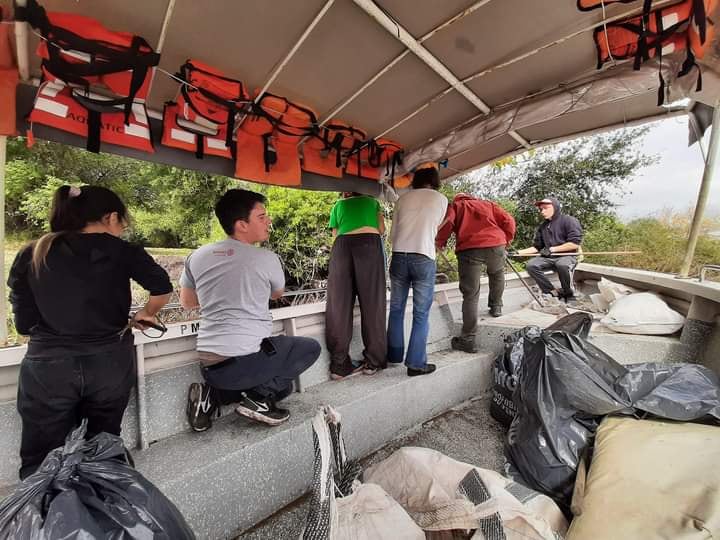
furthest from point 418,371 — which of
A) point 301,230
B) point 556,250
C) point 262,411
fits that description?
point 301,230

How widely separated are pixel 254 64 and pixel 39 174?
11.9 meters

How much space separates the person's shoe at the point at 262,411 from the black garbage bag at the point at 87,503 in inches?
33.7

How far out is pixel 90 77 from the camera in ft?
5.53

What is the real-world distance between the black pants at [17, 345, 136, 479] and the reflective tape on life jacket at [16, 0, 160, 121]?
1.31 m

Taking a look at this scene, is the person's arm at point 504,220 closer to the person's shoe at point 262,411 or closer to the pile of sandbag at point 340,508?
the person's shoe at point 262,411

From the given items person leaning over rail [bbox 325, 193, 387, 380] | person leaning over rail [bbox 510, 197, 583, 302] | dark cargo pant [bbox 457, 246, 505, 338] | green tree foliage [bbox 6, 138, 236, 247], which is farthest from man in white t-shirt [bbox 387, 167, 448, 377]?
green tree foliage [bbox 6, 138, 236, 247]

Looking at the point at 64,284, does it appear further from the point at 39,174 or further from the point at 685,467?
the point at 39,174

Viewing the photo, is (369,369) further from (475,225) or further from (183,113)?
(183,113)

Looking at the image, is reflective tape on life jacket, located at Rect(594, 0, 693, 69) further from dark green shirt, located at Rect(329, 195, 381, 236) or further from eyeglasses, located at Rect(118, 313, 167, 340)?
eyeglasses, located at Rect(118, 313, 167, 340)

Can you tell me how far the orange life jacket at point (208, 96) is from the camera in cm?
194

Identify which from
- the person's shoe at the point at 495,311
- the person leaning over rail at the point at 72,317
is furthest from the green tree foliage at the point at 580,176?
the person leaning over rail at the point at 72,317

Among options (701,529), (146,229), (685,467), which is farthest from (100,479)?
(146,229)

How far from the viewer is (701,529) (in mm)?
1018

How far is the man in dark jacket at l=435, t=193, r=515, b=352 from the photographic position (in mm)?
3199
